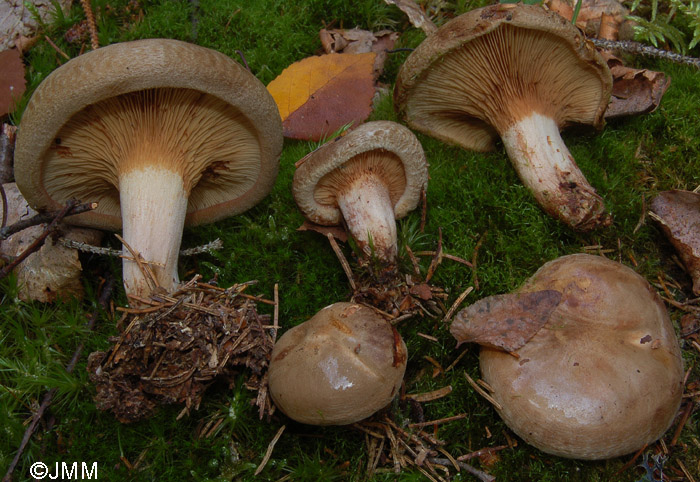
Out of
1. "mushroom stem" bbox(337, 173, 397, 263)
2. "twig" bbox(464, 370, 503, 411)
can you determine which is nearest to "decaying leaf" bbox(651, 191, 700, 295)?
"twig" bbox(464, 370, 503, 411)

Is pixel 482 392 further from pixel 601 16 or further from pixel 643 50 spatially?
pixel 601 16

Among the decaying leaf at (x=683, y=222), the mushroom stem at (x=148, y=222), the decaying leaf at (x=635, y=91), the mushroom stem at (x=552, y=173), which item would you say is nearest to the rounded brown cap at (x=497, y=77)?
the mushroom stem at (x=552, y=173)

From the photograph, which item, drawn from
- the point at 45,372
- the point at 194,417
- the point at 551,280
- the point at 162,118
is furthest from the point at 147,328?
the point at 551,280

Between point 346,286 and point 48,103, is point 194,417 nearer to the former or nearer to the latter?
point 346,286

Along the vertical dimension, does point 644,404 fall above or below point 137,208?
below

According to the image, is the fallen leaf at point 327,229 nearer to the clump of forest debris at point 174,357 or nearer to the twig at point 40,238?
the clump of forest debris at point 174,357
